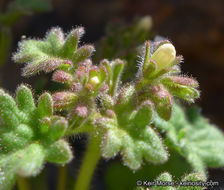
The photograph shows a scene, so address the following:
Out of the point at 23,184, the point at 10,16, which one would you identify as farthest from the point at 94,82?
the point at 10,16

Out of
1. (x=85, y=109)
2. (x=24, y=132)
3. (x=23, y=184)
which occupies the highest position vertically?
(x=85, y=109)

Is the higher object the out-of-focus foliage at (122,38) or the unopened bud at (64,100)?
the out-of-focus foliage at (122,38)

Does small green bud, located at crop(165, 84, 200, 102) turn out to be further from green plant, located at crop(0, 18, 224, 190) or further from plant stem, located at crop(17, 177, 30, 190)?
plant stem, located at crop(17, 177, 30, 190)

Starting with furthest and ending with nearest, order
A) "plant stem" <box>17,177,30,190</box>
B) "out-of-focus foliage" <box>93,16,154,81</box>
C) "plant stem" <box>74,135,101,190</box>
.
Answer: "out-of-focus foliage" <box>93,16,154,81</box>, "plant stem" <box>17,177,30,190</box>, "plant stem" <box>74,135,101,190</box>

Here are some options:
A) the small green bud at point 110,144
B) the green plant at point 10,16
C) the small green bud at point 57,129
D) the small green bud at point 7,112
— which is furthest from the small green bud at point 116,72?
the green plant at point 10,16

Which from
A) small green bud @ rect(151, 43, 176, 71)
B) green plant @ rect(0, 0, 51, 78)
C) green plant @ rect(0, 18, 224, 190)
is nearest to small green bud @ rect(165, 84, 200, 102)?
green plant @ rect(0, 18, 224, 190)

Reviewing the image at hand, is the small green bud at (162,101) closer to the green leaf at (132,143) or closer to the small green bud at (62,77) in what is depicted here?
the green leaf at (132,143)

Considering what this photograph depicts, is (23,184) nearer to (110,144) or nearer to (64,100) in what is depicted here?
(64,100)
